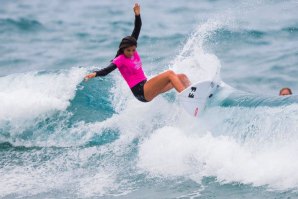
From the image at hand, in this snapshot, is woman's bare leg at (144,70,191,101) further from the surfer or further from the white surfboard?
the white surfboard

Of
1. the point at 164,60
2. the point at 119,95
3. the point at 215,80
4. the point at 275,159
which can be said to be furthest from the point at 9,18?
the point at 275,159

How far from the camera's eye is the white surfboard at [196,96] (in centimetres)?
869

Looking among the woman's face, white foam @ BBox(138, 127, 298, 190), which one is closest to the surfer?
the woman's face

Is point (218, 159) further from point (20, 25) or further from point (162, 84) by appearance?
point (20, 25)

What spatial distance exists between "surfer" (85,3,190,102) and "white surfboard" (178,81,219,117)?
0.15 meters

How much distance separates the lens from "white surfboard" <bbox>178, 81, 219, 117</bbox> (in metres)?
8.69

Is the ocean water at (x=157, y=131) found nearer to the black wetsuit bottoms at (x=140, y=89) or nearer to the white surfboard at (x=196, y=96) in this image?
the white surfboard at (x=196, y=96)

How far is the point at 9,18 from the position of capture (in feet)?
Answer: 77.5

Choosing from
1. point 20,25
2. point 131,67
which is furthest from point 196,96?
point 20,25

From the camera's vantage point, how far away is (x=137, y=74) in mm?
9016

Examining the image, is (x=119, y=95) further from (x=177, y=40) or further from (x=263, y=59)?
(x=177, y=40)

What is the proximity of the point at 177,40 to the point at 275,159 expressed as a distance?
39.8 feet

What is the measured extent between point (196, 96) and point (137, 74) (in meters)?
0.97

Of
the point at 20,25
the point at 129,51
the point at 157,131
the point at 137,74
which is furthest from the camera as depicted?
the point at 20,25
